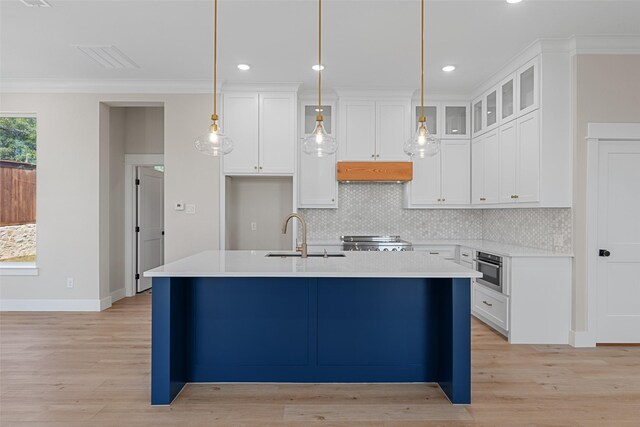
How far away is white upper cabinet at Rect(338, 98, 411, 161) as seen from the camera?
531 centimetres

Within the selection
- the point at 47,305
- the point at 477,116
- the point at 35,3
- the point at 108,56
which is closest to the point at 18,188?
the point at 47,305

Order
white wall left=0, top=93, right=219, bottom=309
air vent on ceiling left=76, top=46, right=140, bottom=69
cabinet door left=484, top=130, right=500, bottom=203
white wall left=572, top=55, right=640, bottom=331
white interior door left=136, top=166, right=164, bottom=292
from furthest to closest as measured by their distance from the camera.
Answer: white interior door left=136, top=166, right=164, bottom=292 < white wall left=0, top=93, right=219, bottom=309 < cabinet door left=484, top=130, right=500, bottom=203 < air vent on ceiling left=76, top=46, right=140, bottom=69 < white wall left=572, top=55, right=640, bottom=331

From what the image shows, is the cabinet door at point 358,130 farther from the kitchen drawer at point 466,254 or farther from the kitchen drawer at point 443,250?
the kitchen drawer at point 466,254

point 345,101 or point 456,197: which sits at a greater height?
point 345,101

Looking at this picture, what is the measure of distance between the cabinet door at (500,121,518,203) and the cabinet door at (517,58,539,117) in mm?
225

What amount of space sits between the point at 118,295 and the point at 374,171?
3.92m

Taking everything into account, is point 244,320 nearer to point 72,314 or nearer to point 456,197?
point 72,314

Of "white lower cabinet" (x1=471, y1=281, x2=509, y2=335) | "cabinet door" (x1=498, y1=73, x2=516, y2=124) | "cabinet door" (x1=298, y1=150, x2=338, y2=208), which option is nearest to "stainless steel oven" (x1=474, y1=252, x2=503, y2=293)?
"white lower cabinet" (x1=471, y1=281, x2=509, y2=335)

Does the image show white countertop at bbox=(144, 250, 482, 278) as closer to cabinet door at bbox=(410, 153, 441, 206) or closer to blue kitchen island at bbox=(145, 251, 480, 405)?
blue kitchen island at bbox=(145, 251, 480, 405)

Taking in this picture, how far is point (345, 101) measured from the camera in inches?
209

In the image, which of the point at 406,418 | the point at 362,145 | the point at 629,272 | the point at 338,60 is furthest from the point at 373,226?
the point at 406,418

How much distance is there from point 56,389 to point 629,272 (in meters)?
4.82

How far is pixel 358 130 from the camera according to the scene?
5320 millimetres

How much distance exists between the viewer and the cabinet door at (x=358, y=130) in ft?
17.4
